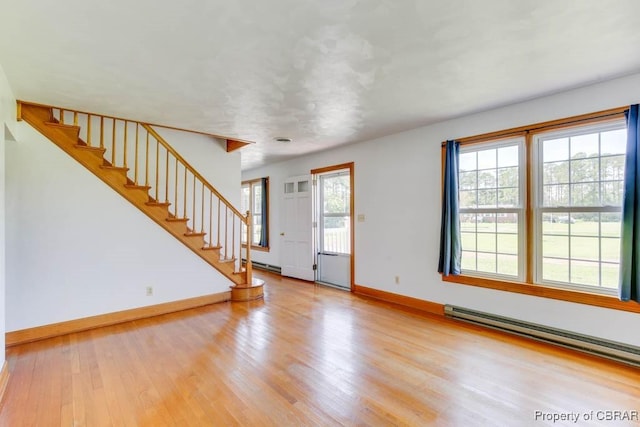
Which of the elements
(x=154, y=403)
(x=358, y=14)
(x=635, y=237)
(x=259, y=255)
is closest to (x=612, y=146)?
(x=635, y=237)

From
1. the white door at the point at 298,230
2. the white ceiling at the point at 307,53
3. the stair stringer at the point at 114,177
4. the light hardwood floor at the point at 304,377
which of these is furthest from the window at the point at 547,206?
the stair stringer at the point at 114,177

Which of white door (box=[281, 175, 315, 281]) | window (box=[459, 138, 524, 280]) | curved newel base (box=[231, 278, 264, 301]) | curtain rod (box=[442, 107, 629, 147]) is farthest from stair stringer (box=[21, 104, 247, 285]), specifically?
curtain rod (box=[442, 107, 629, 147])

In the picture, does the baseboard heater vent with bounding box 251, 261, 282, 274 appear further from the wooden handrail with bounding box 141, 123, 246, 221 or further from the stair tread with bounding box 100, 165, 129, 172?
the stair tread with bounding box 100, 165, 129, 172

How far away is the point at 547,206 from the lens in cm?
317

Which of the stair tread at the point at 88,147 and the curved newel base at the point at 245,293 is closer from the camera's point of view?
the stair tread at the point at 88,147

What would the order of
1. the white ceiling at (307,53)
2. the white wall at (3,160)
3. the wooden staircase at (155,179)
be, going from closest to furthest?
1. the white ceiling at (307,53)
2. the white wall at (3,160)
3. the wooden staircase at (155,179)

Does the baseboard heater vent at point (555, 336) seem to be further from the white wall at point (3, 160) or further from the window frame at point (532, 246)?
the white wall at point (3, 160)

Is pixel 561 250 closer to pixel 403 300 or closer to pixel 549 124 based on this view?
pixel 549 124

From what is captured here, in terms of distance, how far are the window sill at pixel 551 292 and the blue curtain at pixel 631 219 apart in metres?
0.10

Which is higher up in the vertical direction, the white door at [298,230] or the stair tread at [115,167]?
the stair tread at [115,167]

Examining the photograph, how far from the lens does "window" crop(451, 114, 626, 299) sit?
2820 millimetres

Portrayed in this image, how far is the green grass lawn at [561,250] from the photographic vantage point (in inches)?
111

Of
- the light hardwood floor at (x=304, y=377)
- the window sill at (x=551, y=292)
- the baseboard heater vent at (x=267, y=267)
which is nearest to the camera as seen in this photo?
the light hardwood floor at (x=304, y=377)

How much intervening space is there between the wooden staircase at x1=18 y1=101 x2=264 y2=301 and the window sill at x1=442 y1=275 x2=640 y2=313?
3.11 metres
